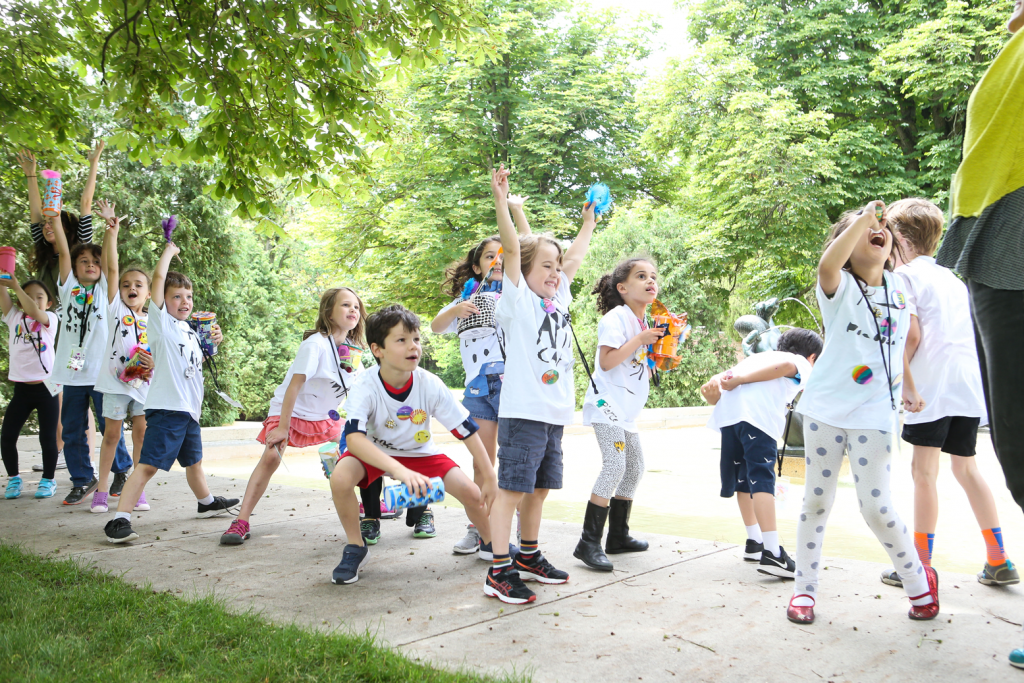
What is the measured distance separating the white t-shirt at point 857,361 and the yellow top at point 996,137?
941mm

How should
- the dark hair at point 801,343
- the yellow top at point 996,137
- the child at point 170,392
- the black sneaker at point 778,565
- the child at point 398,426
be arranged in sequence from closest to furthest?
1. the yellow top at point 996,137
2. the black sneaker at point 778,565
3. the child at point 398,426
4. the dark hair at point 801,343
5. the child at point 170,392

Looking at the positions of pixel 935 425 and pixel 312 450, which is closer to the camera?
pixel 935 425

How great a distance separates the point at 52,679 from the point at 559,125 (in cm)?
1882

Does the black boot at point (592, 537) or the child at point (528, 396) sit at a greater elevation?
the child at point (528, 396)

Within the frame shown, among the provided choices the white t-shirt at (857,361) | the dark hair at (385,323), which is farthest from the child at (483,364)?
the white t-shirt at (857,361)

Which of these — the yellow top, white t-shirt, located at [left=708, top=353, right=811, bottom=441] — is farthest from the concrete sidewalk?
the yellow top

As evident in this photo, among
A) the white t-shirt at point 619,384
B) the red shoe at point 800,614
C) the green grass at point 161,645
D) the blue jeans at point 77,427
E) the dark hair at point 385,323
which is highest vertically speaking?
the dark hair at point 385,323

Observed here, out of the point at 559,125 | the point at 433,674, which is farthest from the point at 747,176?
the point at 433,674

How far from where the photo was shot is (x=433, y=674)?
2545 millimetres

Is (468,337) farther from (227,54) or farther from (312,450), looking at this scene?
(312,450)

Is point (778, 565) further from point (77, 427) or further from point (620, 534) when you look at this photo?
point (77, 427)

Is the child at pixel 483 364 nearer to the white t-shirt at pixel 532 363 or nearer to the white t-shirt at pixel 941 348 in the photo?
the white t-shirt at pixel 532 363

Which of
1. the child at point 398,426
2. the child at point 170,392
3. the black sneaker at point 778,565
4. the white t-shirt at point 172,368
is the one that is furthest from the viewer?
the white t-shirt at point 172,368

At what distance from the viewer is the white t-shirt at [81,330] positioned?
20.0 feet
